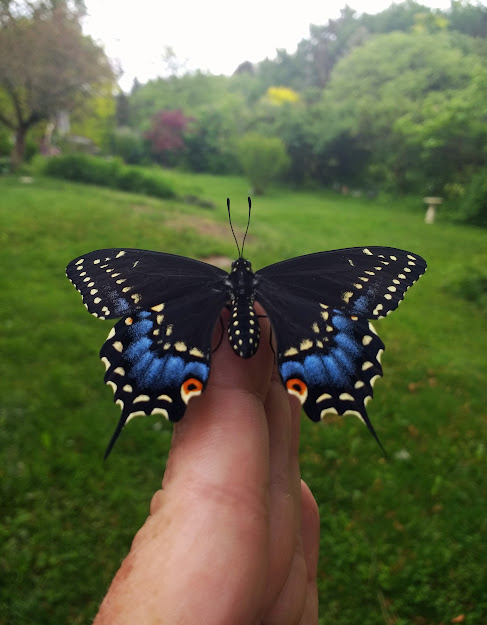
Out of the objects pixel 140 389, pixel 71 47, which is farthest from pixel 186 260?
pixel 71 47

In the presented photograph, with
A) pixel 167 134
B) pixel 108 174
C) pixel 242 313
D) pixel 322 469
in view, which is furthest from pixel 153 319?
pixel 167 134

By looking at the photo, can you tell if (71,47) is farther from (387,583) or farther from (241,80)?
(387,583)

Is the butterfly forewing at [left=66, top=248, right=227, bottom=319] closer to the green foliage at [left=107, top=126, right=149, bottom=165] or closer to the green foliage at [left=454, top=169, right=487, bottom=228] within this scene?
the green foliage at [left=454, top=169, right=487, bottom=228]

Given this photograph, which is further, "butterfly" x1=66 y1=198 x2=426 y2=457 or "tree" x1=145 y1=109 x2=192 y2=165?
"tree" x1=145 y1=109 x2=192 y2=165

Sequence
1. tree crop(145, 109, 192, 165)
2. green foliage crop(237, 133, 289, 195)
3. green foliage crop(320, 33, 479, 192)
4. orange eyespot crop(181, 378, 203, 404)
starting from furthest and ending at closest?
tree crop(145, 109, 192, 165) → green foliage crop(237, 133, 289, 195) → green foliage crop(320, 33, 479, 192) → orange eyespot crop(181, 378, 203, 404)

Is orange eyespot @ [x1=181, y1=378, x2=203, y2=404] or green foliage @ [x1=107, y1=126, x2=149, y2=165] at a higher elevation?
green foliage @ [x1=107, y1=126, x2=149, y2=165]

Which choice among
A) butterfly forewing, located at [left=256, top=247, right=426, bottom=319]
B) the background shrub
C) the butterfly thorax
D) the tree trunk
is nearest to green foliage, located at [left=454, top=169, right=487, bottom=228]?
the background shrub

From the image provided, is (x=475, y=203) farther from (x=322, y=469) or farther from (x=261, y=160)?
(x=322, y=469)
